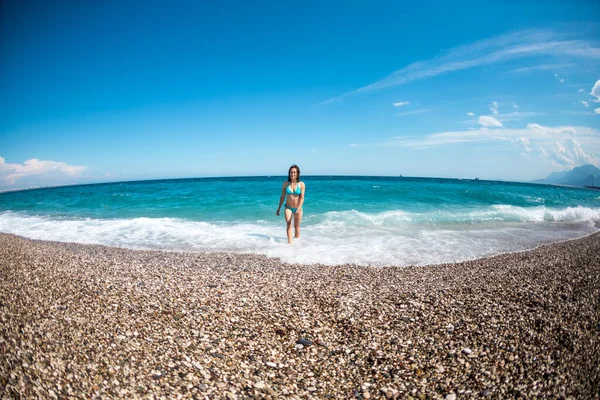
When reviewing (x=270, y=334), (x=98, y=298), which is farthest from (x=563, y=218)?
(x=98, y=298)

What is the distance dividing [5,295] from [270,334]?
13.0 ft

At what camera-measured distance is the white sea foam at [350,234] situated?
8867mm

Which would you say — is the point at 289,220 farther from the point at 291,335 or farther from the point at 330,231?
the point at 291,335

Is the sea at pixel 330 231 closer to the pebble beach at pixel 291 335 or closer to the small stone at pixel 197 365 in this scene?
the pebble beach at pixel 291 335

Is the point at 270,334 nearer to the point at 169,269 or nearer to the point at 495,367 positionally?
the point at 495,367

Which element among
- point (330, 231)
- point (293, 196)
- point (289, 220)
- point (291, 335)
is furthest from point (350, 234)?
point (291, 335)

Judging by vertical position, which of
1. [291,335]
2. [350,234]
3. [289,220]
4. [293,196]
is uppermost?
[293,196]

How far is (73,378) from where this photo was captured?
266 centimetres

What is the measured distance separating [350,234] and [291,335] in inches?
320

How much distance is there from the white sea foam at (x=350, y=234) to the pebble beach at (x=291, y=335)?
276cm

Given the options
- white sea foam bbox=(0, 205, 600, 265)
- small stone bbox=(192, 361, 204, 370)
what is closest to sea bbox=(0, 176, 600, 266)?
white sea foam bbox=(0, 205, 600, 265)

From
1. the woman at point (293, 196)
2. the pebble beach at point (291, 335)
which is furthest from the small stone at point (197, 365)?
the woman at point (293, 196)

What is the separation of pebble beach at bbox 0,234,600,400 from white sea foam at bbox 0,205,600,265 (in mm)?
2757

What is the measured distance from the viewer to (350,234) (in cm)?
1167
